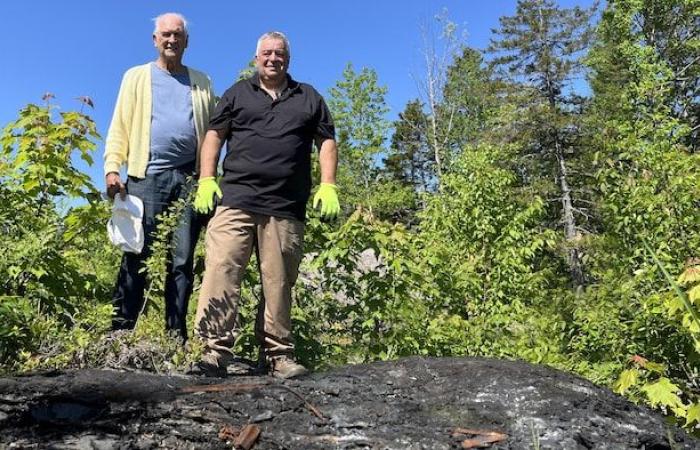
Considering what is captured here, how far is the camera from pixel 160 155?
3.59 meters

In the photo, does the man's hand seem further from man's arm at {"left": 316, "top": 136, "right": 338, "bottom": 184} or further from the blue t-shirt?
man's arm at {"left": 316, "top": 136, "right": 338, "bottom": 184}

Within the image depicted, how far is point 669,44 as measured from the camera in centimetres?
2378

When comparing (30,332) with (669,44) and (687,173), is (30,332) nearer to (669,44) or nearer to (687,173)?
(687,173)

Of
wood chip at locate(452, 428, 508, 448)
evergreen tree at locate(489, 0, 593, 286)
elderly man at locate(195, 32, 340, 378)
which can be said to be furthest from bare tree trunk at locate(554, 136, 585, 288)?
wood chip at locate(452, 428, 508, 448)

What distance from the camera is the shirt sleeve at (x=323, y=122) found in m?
3.49

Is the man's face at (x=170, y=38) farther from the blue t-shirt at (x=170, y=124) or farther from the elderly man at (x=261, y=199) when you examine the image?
the elderly man at (x=261, y=199)

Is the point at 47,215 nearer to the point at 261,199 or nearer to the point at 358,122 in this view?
the point at 261,199

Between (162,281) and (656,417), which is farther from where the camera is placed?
(162,281)

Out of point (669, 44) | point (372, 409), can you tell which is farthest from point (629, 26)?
point (372, 409)

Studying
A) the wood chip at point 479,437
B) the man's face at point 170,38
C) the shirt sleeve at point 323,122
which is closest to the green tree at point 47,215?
the man's face at point 170,38

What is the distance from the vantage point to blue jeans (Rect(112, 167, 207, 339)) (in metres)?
3.53

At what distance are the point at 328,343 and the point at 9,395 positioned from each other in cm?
229

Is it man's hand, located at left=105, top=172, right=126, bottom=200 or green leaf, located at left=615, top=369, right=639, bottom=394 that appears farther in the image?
man's hand, located at left=105, top=172, right=126, bottom=200

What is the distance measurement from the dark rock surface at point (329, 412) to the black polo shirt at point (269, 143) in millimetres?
1020
